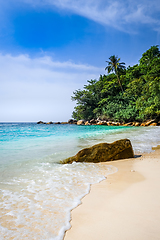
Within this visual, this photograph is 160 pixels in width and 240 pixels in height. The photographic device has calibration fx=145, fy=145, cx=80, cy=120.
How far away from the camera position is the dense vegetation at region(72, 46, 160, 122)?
1190 inches

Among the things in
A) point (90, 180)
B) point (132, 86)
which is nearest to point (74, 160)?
point (90, 180)

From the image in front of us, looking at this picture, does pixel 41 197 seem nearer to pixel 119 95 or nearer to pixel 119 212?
pixel 119 212

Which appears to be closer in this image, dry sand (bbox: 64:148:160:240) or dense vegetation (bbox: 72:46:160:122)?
dry sand (bbox: 64:148:160:240)

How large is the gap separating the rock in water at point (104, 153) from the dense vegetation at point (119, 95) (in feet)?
68.7

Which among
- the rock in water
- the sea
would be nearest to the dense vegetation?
the rock in water

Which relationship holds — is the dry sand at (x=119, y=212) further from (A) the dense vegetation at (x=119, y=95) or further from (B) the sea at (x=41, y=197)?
(A) the dense vegetation at (x=119, y=95)

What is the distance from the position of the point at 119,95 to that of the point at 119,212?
38427 mm

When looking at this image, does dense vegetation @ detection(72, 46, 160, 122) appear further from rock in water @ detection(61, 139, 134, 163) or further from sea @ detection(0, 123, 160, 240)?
sea @ detection(0, 123, 160, 240)

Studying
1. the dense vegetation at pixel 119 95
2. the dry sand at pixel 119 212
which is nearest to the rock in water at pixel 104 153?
the dry sand at pixel 119 212

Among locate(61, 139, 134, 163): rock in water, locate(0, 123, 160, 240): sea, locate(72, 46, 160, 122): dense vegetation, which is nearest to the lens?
locate(0, 123, 160, 240): sea

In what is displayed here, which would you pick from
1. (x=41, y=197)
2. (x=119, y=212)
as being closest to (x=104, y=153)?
(x=41, y=197)

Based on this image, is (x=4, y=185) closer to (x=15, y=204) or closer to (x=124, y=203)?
(x=15, y=204)

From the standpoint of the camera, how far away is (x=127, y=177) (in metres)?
3.37

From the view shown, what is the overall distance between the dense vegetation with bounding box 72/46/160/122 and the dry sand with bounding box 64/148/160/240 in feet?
78.1
